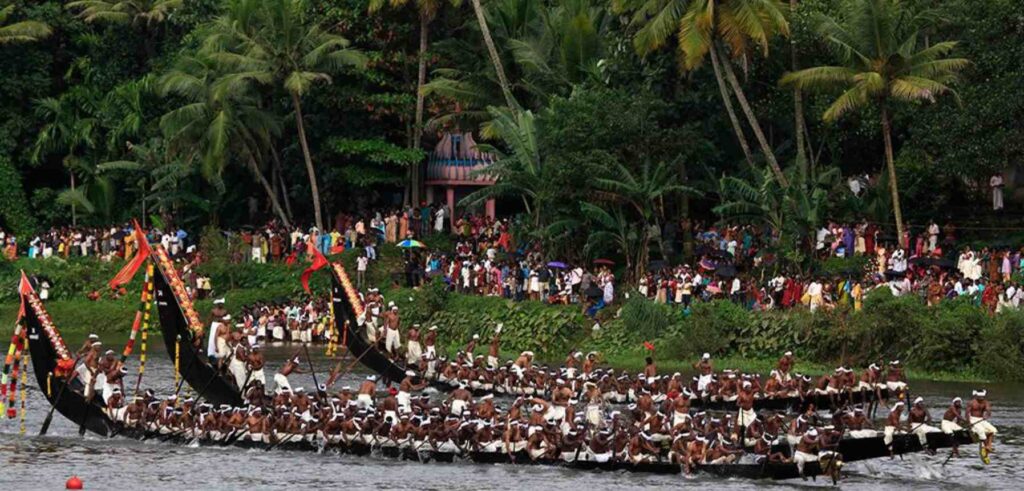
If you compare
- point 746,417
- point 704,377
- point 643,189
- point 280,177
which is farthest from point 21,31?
point 746,417

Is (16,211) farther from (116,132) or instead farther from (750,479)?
(750,479)

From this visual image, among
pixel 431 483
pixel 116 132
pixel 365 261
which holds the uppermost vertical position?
pixel 116 132

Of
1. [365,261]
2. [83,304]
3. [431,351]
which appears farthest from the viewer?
[83,304]

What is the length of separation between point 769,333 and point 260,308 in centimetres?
1712

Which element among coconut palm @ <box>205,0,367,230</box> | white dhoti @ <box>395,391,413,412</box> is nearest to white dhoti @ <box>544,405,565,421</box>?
white dhoti @ <box>395,391,413,412</box>

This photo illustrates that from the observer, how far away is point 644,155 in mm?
50375

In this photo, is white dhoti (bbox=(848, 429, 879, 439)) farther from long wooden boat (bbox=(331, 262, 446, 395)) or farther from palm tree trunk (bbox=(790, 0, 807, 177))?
palm tree trunk (bbox=(790, 0, 807, 177))

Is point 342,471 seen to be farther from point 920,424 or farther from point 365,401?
point 920,424

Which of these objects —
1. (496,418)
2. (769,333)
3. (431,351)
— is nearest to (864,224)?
(769,333)

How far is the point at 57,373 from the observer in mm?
36906

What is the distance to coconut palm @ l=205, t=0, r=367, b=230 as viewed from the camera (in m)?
56.1

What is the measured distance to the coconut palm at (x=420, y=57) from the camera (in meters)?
56.2

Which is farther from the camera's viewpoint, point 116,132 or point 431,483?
point 116,132

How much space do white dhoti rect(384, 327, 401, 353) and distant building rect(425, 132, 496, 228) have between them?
17.8 metres
